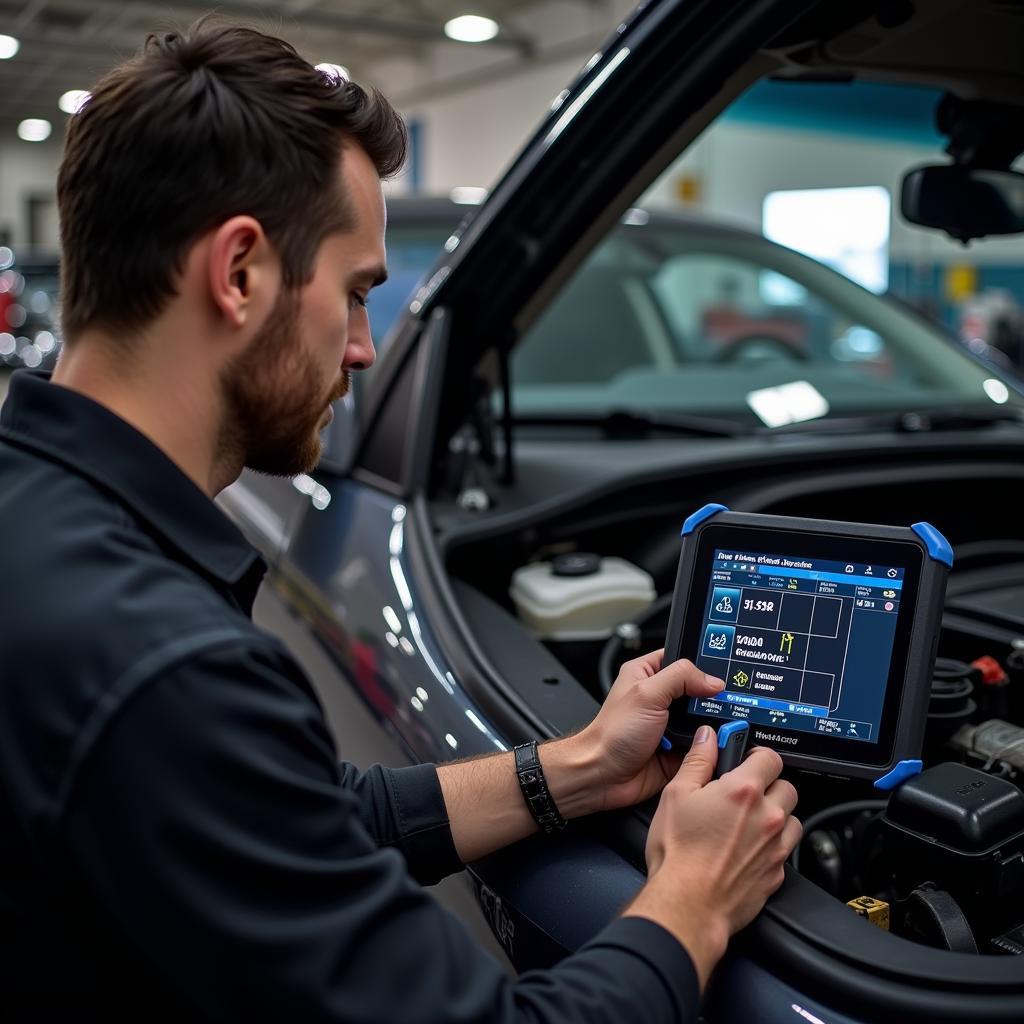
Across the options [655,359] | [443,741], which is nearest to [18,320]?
[655,359]

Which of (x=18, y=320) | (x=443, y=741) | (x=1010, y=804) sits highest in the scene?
(x=1010, y=804)

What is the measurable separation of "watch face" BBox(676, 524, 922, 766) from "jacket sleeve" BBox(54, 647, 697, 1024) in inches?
16.7

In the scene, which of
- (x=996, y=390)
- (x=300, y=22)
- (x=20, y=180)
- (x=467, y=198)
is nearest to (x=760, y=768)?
(x=996, y=390)

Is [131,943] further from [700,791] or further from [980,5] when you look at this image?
[980,5]

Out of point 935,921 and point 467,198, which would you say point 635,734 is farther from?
point 467,198

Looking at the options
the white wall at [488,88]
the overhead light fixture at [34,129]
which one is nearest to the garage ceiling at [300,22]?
the white wall at [488,88]

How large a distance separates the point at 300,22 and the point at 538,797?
12642 mm

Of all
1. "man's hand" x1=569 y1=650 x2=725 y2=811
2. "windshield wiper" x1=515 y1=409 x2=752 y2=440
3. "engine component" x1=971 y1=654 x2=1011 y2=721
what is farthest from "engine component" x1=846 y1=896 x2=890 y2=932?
"windshield wiper" x1=515 y1=409 x2=752 y2=440

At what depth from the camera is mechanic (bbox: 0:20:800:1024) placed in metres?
0.72

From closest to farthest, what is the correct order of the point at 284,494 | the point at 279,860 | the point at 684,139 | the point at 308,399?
Result: the point at 279,860, the point at 308,399, the point at 684,139, the point at 284,494

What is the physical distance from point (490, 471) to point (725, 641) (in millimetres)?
994

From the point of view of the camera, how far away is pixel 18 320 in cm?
865

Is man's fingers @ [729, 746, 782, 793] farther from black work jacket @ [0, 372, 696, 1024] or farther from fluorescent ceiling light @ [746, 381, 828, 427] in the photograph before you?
fluorescent ceiling light @ [746, 381, 828, 427]

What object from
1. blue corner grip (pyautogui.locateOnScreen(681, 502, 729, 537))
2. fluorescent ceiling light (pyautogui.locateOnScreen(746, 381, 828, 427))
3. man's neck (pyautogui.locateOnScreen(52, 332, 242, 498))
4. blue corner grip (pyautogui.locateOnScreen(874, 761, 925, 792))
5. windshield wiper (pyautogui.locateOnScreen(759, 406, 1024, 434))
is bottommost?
fluorescent ceiling light (pyautogui.locateOnScreen(746, 381, 828, 427))
